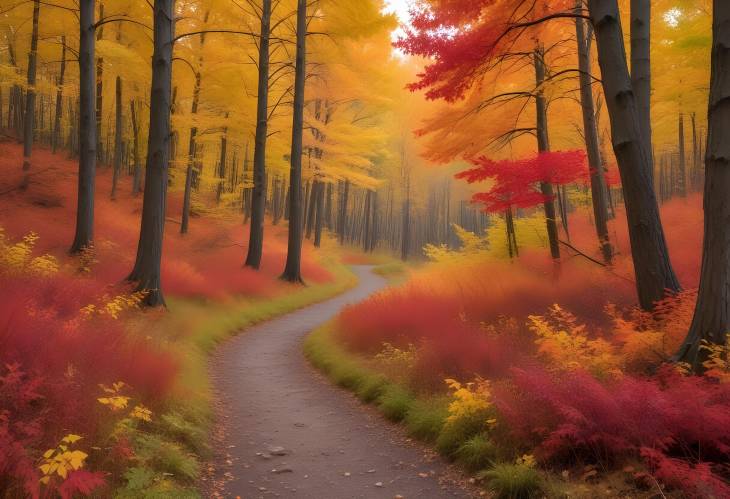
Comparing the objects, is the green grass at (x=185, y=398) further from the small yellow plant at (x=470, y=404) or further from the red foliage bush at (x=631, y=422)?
the red foliage bush at (x=631, y=422)

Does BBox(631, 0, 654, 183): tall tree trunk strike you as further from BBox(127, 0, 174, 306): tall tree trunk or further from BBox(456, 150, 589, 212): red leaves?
BBox(127, 0, 174, 306): tall tree trunk

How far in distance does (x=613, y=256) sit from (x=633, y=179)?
4.64 metres

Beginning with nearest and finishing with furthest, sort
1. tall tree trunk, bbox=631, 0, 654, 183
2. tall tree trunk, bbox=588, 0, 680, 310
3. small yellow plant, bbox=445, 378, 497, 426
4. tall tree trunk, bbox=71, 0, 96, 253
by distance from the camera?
small yellow plant, bbox=445, 378, 497, 426 → tall tree trunk, bbox=588, 0, 680, 310 → tall tree trunk, bbox=631, 0, 654, 183 → tall tree trunk, bbox=71, 0, 96, 253

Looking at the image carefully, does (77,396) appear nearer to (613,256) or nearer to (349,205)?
(613,256)

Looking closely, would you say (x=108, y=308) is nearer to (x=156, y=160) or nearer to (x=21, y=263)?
(x=21, y=263)

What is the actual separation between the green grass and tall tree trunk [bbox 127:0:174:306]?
895mm

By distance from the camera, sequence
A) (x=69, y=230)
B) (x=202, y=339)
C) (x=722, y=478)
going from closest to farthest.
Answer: (x=722, y=478) < (x=202, y=339) < (x=69, y=230)

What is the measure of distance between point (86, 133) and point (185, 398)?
952 cm

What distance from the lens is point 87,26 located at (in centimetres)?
1184

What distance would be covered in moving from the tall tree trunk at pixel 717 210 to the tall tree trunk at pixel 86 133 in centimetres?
1264

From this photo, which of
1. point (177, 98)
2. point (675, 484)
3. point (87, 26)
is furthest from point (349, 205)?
point (675, 484)

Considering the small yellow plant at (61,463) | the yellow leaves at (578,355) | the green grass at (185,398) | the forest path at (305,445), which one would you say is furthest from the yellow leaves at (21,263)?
the yellow leaves at (578,355)

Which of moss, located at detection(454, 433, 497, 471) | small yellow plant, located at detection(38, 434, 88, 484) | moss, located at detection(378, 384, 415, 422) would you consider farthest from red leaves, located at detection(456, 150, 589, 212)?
small yellow plant, located at detection(38, 434, 88, 484)

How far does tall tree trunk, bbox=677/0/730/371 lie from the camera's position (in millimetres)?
4551
